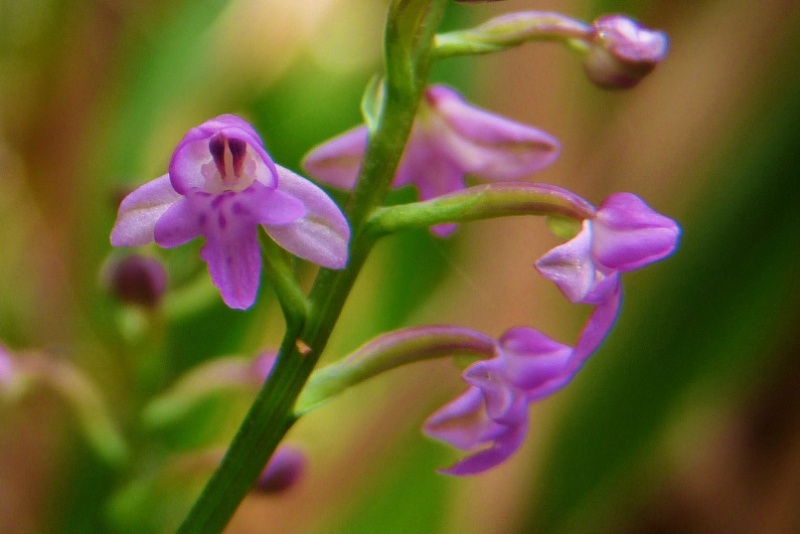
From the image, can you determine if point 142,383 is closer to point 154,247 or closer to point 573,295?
point 154,247

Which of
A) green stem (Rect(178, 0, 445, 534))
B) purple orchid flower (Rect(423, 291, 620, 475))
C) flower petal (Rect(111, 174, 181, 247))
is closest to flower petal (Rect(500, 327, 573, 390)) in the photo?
purple orchid flower (Rect(423, 291, 620, 475))

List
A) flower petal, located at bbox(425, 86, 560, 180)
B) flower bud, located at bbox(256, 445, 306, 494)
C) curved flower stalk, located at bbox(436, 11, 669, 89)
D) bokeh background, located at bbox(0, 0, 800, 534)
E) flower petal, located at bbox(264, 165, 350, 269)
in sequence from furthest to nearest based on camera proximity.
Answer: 1. bokeh background, located at bbox(0, 0, 800, 534)
2. flower bud, located at bbox(256, 445, 306, 494)
3. flower petal, located at bbox(425, 86, 560, 180)
4. curved flower stalk, located at bbox(436, 11, 669, 89)
5. flower petal, located at bbox(264, 165, 350, 269)

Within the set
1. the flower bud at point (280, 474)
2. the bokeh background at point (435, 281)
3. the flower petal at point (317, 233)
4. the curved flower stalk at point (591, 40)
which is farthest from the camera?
the bokeh background at point (435, 281)

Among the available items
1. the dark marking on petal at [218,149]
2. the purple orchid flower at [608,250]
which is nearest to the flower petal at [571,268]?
the purple orchid flower at [608,250]

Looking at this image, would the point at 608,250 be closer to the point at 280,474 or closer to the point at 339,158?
the point at 339,158

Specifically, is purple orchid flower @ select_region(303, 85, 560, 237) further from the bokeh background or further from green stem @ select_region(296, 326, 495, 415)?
the bokeh background

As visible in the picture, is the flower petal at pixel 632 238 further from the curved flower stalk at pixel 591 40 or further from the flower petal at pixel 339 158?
the flower petal at pixel 339 158

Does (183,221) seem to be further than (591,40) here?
No

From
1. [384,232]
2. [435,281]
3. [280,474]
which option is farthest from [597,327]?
[435,281]
